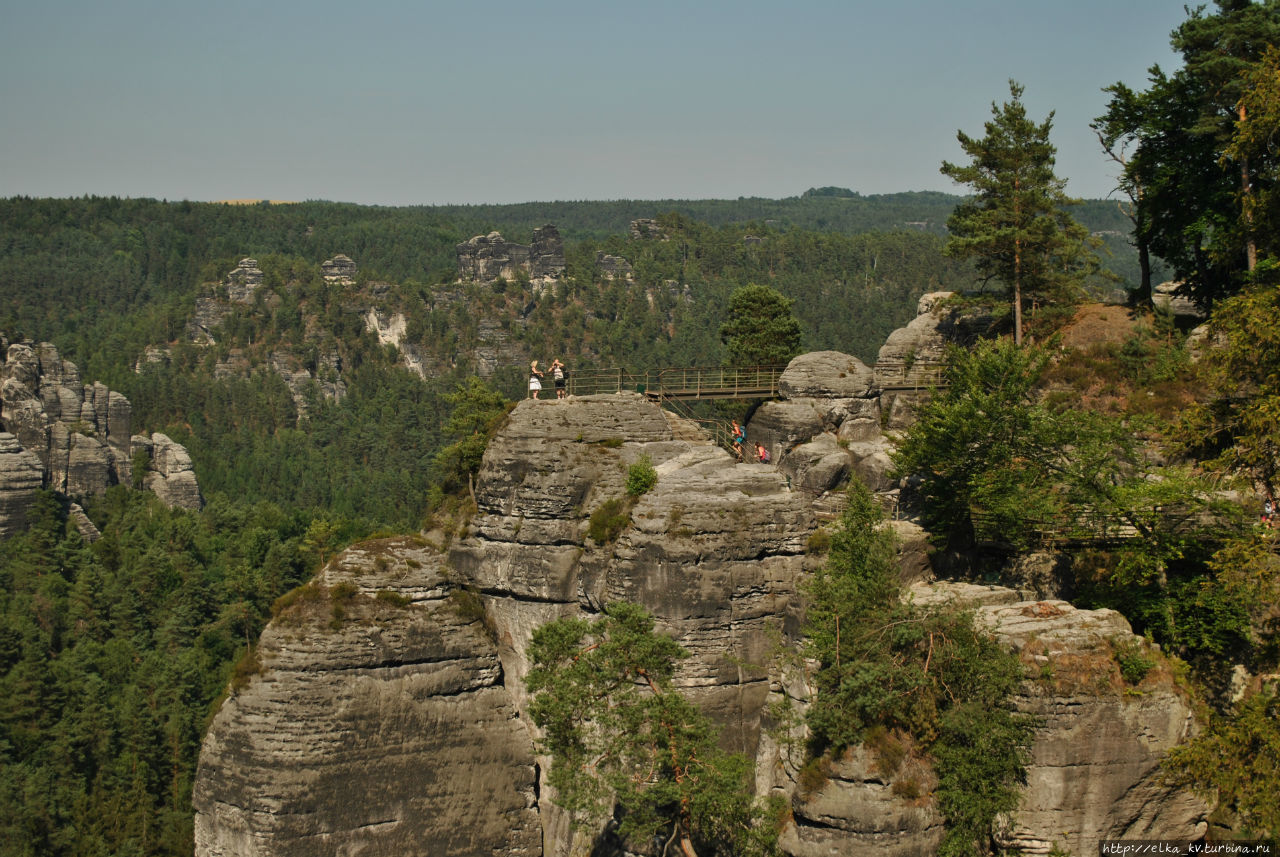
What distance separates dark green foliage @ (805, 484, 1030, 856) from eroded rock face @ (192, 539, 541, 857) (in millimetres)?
10719

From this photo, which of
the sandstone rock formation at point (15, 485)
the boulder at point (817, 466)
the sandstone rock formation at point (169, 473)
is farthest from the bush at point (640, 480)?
the sandstone rock formation at point (169, 473)

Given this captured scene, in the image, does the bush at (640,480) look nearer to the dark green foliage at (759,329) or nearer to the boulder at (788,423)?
the boulder at (788,423)

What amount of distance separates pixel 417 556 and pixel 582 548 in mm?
4700

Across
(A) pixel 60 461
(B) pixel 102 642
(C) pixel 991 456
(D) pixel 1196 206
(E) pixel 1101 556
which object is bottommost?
(B) pixel 102 642

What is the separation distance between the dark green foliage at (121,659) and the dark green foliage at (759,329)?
28457 millimetres

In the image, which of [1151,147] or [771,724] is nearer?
[771,724]

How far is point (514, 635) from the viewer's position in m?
34.8

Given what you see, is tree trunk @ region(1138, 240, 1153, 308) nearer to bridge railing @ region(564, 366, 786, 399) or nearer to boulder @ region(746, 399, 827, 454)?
boulder @ region(746, 399, 827, 454)

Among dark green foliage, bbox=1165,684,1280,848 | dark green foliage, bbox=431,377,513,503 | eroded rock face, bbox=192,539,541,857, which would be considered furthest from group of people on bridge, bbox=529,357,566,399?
dark green foliage, bbox=1165,684,1280,848

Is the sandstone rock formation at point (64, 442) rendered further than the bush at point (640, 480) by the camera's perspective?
Yes

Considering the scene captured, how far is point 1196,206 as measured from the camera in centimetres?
3947

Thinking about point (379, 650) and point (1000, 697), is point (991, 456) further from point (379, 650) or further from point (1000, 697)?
point (379, 650)

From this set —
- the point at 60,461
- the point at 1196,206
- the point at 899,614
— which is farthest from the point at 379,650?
the point at 60,461

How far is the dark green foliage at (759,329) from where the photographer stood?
59906mm
